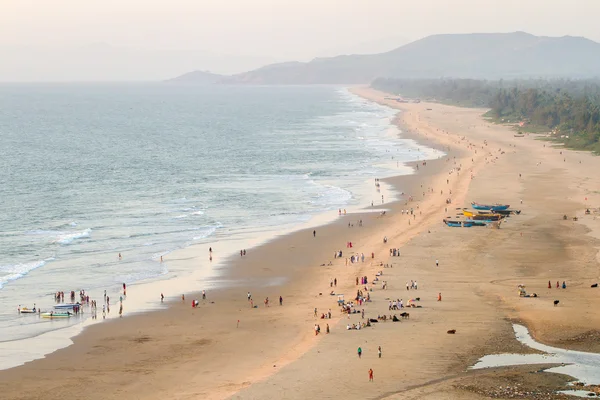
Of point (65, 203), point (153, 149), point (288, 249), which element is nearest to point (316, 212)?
point (288, 249)

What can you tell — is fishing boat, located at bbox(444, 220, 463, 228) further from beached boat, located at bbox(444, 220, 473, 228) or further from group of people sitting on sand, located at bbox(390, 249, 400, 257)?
group of people sitting on sand, located at bbox(390, 249, 400, 257)

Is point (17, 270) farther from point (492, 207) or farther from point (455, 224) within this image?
point (492, 207)

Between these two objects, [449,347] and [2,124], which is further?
[2,124]

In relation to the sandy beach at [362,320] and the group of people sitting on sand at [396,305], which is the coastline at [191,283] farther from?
the group of people sitting on sand at [396,305]

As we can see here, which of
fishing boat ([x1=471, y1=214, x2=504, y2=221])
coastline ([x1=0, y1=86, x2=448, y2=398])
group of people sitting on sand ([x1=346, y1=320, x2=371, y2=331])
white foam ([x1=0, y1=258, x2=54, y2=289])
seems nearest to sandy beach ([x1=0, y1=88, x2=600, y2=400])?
coastline ([x1=0, y1=86, x2=448, y2=398])

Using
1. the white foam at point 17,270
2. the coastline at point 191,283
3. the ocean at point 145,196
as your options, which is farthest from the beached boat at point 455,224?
the white foam at point 17,270

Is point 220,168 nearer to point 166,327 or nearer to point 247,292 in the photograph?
point 247,292
